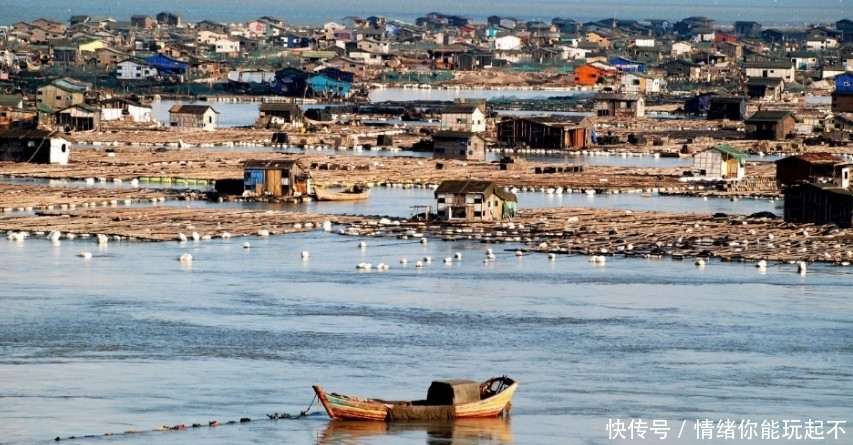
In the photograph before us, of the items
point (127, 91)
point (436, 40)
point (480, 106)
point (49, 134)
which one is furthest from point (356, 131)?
point (436, 40)

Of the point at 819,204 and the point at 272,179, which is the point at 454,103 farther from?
the point at 819,204

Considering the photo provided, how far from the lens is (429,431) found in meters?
17.6

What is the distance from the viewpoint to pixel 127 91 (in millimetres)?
76312

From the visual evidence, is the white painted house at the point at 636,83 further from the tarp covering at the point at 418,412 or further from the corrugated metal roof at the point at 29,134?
the tarp covering at the point at 418,412

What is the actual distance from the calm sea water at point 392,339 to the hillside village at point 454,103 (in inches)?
245

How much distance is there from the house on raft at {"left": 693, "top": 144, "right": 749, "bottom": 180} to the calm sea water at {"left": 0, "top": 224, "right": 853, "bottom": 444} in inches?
537

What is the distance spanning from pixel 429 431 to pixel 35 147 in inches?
1148

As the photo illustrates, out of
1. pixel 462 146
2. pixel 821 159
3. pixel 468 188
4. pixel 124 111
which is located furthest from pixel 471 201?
pixel 124 111

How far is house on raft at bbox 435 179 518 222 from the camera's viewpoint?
3344 cm

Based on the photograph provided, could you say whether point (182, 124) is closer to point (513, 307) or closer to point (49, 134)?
point (49, 134)

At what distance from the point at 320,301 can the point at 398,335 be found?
2.94 m

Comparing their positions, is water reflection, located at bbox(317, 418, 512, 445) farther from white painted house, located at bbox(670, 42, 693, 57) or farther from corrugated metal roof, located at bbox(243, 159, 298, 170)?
white painted house, located at bbox(670, 42, 693, 57)

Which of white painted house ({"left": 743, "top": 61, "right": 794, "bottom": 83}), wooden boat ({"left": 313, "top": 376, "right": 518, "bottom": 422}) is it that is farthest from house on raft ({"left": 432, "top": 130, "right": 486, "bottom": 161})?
white painted house ({"left": 743, "top": 61, "right": 794, "bottom": 83})

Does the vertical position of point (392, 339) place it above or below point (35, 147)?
below
